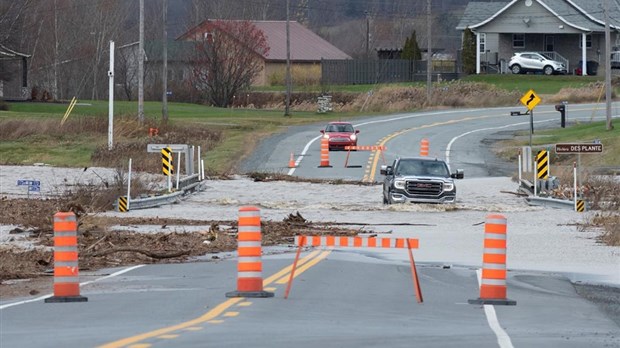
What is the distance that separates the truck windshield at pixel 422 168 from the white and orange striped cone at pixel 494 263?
21.8m

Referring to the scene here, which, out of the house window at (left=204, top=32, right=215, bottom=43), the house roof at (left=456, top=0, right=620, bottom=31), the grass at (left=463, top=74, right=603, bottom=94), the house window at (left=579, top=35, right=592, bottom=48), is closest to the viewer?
the grass at (left=463, top=74, right=603, bottom=94)

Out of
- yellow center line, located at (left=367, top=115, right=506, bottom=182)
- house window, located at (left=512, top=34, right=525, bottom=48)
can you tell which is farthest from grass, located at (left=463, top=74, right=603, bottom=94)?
yellow center line, located at (left=367, top=115, right=506, bottom=182)

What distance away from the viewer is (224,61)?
9456 centimetres

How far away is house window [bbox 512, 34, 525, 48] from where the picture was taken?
10669cm

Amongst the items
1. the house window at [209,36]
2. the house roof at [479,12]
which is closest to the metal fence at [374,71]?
the house roof at [479,12]

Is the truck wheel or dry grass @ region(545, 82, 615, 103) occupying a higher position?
the truck wheel

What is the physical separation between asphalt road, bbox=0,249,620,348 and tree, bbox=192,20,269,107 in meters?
74.2

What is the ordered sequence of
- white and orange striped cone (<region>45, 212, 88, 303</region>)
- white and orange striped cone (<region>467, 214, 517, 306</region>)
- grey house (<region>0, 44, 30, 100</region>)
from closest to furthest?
white and orange striped cone (<region>45, 212, 88, 303</region>)
white and orange striped cone (<region>467, 214, 517, 306</region>)
grey house (<region>0, 44, 30, 100</region>)

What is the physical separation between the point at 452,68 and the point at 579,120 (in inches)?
1578

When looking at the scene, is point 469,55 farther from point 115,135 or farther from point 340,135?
point 115,135

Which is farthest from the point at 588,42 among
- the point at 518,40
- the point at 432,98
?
the point at 432,98

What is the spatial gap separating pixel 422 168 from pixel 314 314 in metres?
23.9

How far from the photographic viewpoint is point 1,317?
1435cm

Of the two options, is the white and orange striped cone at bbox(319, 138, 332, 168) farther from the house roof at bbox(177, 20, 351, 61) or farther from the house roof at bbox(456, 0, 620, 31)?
the house roof at bbox(177, 20, 351, 61)
